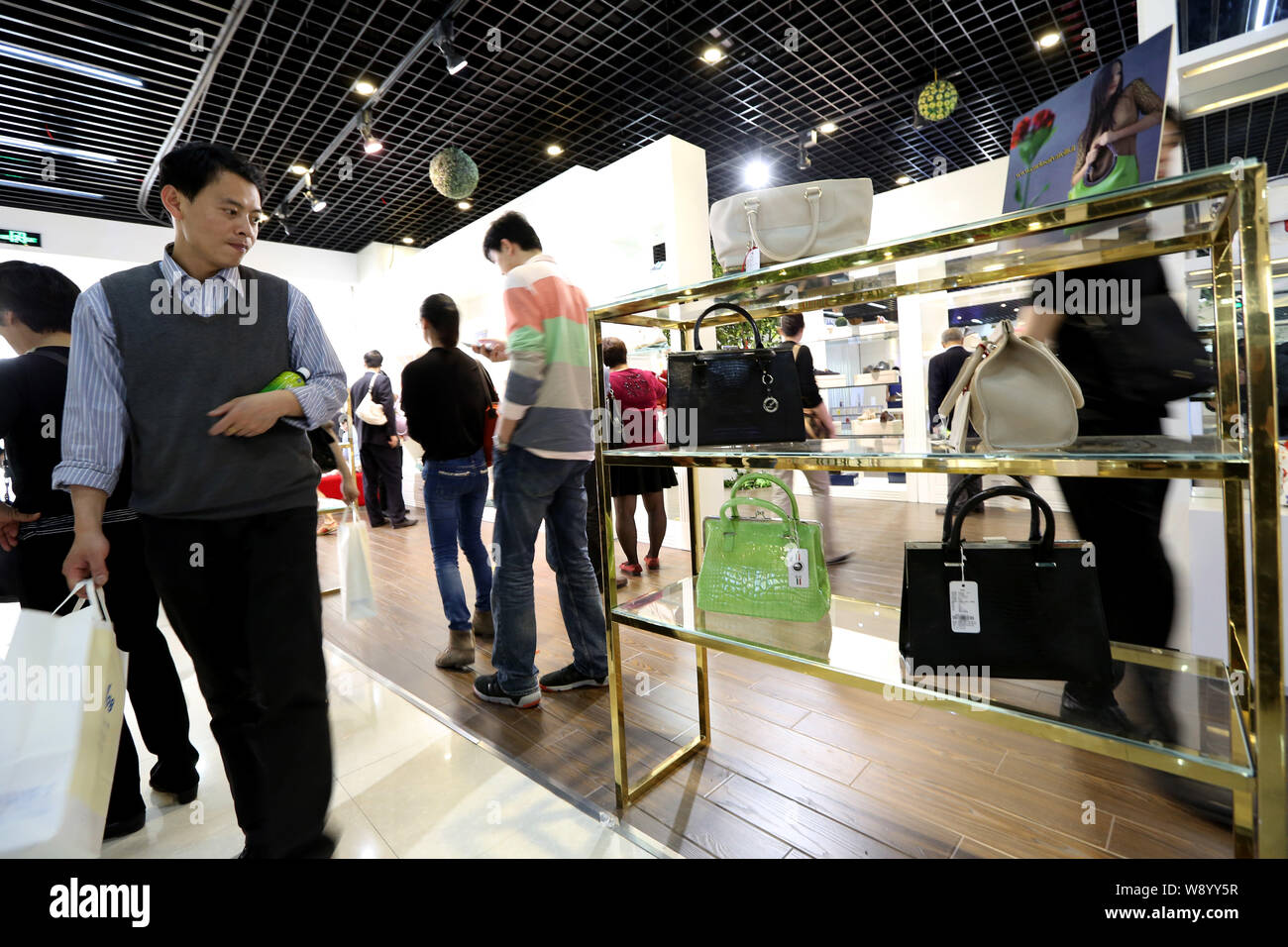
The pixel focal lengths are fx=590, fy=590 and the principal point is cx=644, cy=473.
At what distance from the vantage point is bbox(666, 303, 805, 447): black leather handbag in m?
1.40

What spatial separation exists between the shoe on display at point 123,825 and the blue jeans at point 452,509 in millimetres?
1240

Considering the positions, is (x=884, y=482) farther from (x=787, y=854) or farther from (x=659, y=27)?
(x=787, y=854)

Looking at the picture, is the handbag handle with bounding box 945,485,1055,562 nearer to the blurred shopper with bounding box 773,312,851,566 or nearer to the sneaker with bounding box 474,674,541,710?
the sneaker with bounding box 474,674,541,710

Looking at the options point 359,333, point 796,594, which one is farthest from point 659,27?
point 359,333

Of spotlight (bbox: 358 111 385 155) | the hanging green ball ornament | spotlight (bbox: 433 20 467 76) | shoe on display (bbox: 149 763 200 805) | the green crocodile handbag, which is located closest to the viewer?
the green crocodile handbag

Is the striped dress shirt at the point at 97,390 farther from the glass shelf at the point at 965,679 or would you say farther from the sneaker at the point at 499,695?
the sneaker at the point at 499,695

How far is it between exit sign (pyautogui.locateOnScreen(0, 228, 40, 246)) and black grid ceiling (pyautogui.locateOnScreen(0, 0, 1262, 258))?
375 millimetres

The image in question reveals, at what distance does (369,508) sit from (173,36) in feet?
13.9

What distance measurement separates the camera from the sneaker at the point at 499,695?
2.25 m

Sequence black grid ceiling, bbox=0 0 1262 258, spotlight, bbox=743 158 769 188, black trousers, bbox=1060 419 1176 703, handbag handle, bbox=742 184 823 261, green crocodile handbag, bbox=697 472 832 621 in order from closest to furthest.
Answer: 1. handbag handle, bbox=742 184 823 261
2. green crocodile handbag, bbox=697 472 832 621
3. black trousers, bbox=1060 419 1176 703
4. black grid ceiling, bbox=0 0 1262 258
5. spotlight, bbox=743 158 769 188

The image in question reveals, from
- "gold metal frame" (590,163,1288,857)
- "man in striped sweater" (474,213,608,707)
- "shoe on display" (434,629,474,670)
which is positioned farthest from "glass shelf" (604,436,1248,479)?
"shoe on display" (434,629,474,670)

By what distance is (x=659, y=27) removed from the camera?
4422 millimetres

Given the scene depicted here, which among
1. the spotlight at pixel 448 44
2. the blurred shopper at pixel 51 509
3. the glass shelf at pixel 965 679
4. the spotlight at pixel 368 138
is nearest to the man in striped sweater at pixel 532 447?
the glass shelf at pixel 965 679

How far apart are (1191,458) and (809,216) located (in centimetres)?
86
